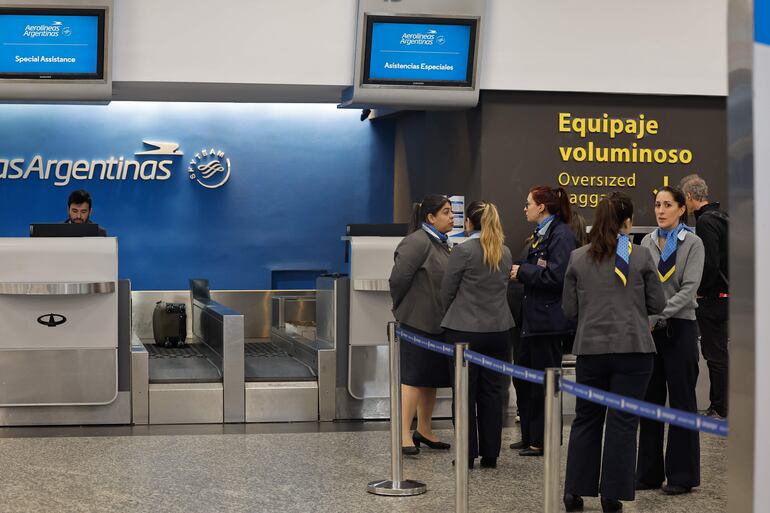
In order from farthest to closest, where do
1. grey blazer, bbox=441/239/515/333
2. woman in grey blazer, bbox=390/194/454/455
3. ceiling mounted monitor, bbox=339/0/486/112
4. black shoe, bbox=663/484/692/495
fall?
ceiling mounted monitor, bbox=339/0/486/112, woman in grey blazer, bbox=390/194/454/455, grey blazer, bbox=441/239/515/333, black shoe, bbox=663/484/692/495

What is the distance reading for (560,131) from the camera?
358 inches

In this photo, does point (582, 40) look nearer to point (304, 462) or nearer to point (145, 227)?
point (304, 462)

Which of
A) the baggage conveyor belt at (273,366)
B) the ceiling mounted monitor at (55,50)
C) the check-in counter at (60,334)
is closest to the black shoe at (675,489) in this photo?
the baggage conveyor belt at (273,366)

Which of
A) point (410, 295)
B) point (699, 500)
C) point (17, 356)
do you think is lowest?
point (699, 500)

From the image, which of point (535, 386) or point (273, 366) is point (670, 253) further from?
point (273, 366)

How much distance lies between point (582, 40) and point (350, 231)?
2.52m

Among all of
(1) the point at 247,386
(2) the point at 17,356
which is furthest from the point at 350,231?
(2) the point at 17,356

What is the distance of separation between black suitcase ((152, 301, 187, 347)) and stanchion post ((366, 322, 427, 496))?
5.65 metres

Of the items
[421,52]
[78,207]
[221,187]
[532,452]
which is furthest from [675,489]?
[221,187]

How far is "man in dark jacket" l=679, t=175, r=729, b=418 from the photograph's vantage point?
283 inches

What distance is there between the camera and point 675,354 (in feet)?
19.9

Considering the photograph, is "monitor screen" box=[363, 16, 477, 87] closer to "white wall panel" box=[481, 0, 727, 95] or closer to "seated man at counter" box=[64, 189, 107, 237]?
"white wall panel" box=[481, 0, 727, 95]

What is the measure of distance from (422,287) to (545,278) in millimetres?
857

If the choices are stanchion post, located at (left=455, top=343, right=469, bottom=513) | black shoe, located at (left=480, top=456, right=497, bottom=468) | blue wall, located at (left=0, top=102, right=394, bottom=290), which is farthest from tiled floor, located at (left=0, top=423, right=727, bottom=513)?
blue wall, located at (left=0, top=102, right=394, bottom=290)
